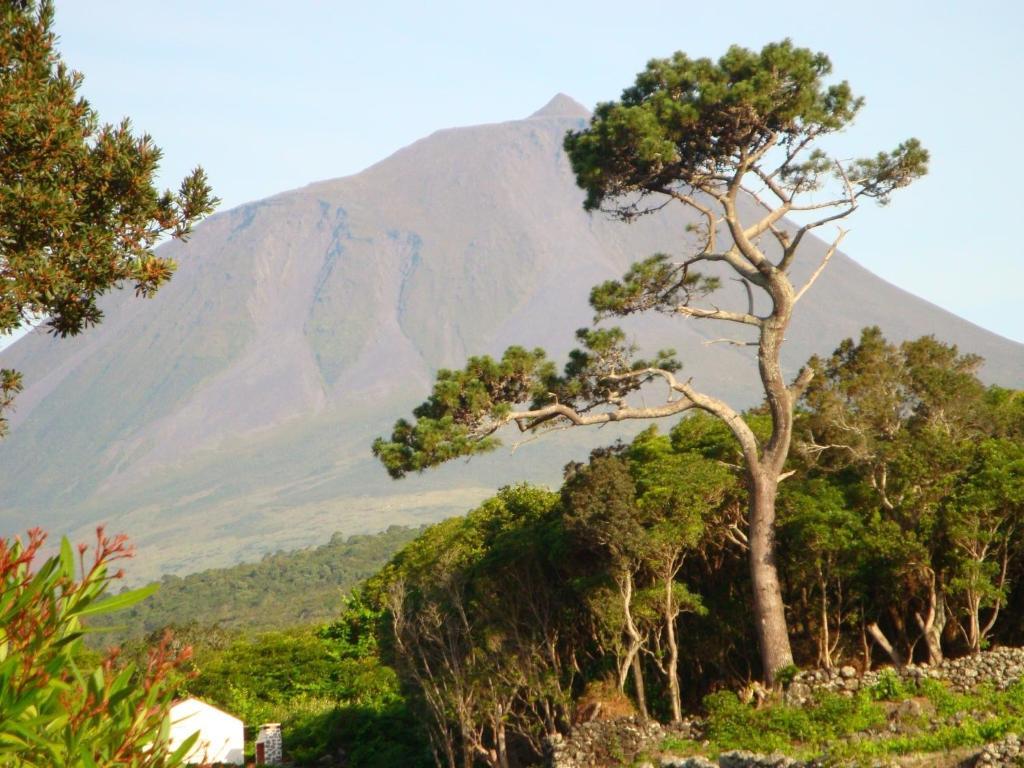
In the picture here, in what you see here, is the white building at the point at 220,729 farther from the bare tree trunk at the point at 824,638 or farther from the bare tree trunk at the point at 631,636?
the bare tree trunk at the point at 824,638

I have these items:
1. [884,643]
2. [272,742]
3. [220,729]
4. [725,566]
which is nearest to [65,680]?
[884,643]

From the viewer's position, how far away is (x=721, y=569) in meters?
20.1

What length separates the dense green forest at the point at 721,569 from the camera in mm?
15562

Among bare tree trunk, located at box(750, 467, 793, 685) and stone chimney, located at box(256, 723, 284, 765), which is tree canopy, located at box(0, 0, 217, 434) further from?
stone chimney, located at box(256, 723, 284, 765)

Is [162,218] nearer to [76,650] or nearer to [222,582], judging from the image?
[76,650]

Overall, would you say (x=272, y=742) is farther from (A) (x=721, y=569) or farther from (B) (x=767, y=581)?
(B) (x=767, y=581)

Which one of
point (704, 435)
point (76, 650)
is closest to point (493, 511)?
point (704, 435)

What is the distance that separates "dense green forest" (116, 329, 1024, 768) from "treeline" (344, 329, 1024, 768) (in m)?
0.04

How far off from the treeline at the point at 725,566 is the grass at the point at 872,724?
4.98 feet

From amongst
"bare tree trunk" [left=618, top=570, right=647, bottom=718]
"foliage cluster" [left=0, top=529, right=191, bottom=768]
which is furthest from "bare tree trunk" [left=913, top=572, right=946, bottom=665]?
"foliage cluster" [left=0, top=529, right=191, bottom=768]

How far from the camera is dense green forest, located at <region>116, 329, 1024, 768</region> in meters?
15.6

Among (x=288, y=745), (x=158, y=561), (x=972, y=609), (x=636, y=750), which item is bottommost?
(x=158, y=561)

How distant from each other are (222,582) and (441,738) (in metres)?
89.6

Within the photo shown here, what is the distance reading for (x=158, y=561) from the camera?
196375 millimetres
